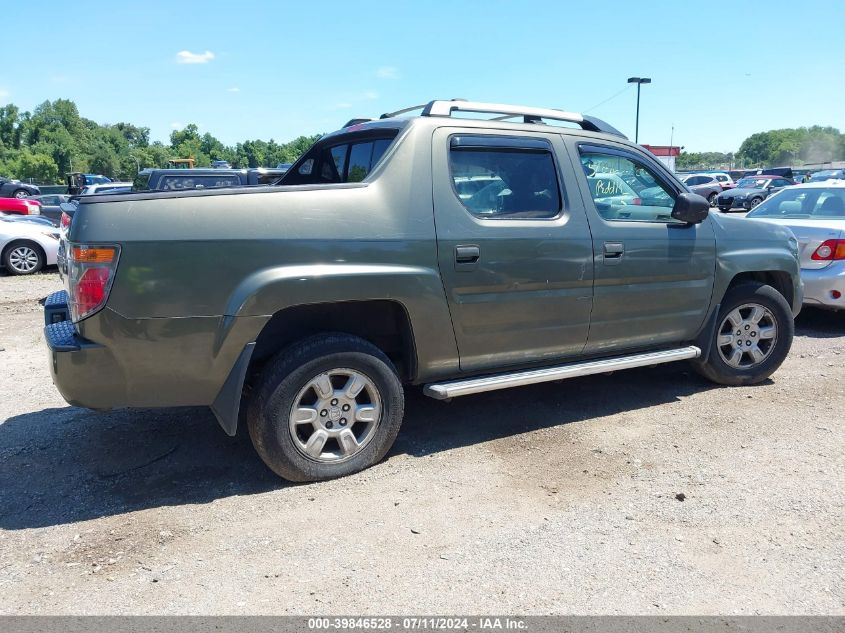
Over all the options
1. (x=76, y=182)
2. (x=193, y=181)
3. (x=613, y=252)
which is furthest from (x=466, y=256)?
(x=76, y=182)

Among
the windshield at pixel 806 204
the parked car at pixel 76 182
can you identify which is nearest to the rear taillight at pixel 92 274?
the windshield at pixel 806 204

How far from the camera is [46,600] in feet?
9.36

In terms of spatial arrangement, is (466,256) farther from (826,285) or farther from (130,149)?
(130,149)

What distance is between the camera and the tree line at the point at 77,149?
3516 inches

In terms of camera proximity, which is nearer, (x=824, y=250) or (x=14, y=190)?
(x=824, y=250)

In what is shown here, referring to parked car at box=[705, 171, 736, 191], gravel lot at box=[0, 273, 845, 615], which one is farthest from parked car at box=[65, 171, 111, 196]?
parked car at box=[705, 171, 736, 191]

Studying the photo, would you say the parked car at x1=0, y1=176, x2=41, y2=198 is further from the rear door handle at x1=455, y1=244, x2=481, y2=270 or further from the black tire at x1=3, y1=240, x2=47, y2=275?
the rear door handle at x1=455, y1=244, x2=481, y2=270

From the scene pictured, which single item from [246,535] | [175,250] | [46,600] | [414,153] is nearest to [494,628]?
[246,535]

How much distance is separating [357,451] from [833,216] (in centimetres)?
659

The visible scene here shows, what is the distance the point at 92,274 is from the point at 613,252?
308 cm

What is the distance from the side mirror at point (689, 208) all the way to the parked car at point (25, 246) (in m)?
11.0

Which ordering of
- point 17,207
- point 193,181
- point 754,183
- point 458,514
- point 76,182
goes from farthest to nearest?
point 754,183, point 76,182, point 17,207, point 193,181, point 458,514

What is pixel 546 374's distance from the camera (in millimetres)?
4406

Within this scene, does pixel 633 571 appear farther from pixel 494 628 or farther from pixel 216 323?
pixel 216 323
